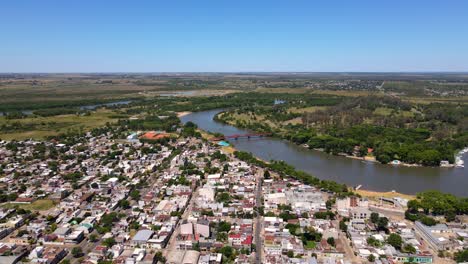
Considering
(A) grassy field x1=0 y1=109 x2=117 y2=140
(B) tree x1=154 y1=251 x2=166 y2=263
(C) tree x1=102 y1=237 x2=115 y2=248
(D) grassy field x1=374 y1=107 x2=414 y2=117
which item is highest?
(D) grassy field x1=374 y1=107 x2=414 y2=117

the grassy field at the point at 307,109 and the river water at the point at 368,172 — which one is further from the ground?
the grassy field at the point at 307,109

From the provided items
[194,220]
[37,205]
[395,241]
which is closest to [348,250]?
[395,241]

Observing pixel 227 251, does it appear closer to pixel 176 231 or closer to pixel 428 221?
pixel 176 231

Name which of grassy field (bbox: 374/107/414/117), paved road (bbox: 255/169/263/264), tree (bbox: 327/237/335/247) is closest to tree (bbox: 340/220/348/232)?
tree (bbox: 327/237/335/247)

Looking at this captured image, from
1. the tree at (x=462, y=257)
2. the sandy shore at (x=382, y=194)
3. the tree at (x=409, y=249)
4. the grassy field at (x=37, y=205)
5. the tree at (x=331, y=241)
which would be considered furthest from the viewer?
the sandy shore at (x=382, y=194)

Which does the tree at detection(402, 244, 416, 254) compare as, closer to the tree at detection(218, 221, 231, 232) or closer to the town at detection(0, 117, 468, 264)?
the town at detection(0, 117, 468, 264)

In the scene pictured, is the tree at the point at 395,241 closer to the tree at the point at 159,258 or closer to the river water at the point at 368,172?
the river water at the point at 368,172

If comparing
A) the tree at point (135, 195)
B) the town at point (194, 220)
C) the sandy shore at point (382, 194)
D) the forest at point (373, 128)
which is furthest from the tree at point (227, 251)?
the forest at point (373, 128)
